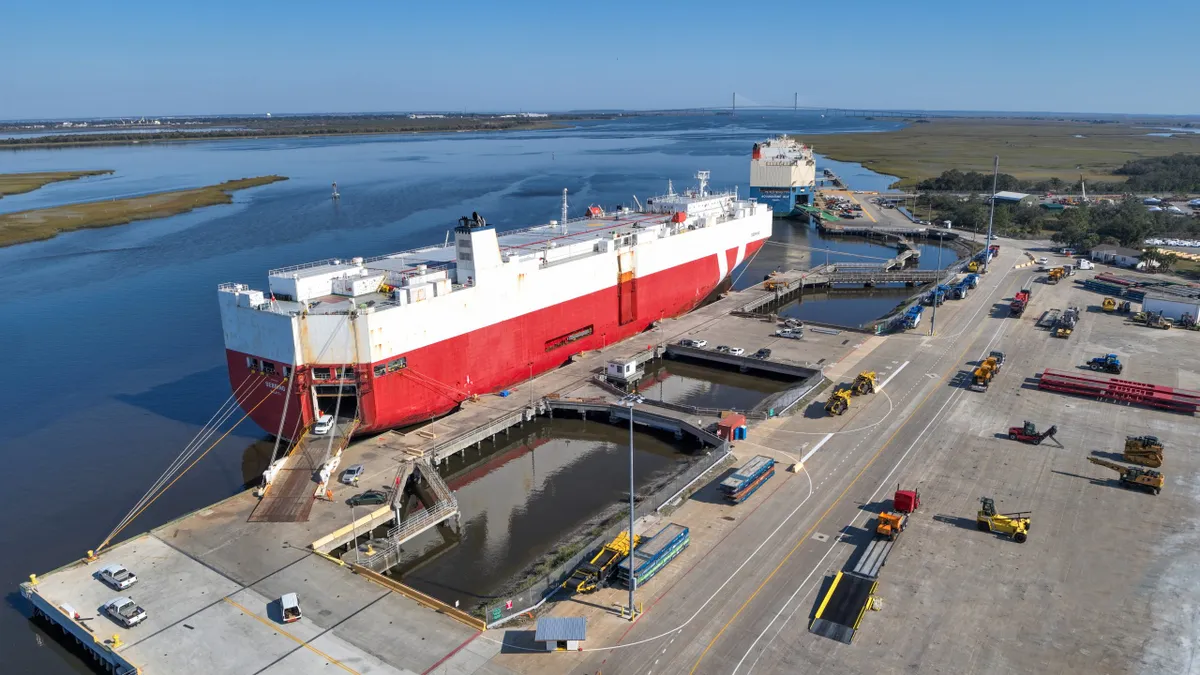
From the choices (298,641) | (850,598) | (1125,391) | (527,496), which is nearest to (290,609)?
(298,641)

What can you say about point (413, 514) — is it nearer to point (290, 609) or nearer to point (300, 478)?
point (300, 478)

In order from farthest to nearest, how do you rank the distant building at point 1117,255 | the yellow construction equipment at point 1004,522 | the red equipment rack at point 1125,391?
1. the distant building at point 1117,255
2. the red equipment rack at point 1125,391
3. the yellow construction equipment at point 1004,522

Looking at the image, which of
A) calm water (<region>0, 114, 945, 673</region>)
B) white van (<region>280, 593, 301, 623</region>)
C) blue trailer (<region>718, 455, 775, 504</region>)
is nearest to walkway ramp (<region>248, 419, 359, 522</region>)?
calm water (<region>0, 114, 945, 673</region>)

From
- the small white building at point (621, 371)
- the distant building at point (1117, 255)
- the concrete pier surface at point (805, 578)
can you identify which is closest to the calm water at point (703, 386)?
the small white building at point (621, 371)

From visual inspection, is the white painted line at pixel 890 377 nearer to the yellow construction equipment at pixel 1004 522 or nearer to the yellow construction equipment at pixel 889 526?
the yellow construction equipment at pixel 1004 522

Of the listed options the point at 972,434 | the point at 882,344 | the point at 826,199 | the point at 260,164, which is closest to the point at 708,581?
the point at 972,434

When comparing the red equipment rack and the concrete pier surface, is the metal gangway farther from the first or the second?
the red equipment rack
